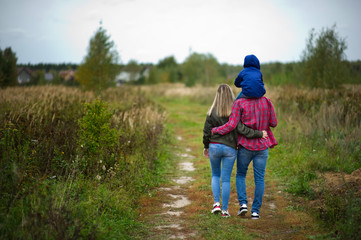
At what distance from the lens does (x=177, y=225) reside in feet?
14.6

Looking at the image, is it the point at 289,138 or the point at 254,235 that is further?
the point at 289,138

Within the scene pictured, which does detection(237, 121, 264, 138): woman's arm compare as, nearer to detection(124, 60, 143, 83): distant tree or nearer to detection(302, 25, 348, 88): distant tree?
detection(302, 25, 348, 88): distant tree

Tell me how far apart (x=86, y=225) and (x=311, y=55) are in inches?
715

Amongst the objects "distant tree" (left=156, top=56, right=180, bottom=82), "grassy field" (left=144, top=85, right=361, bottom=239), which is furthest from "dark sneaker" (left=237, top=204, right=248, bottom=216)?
"distant tree" (left=156, top=56, right=180, bottom=82)

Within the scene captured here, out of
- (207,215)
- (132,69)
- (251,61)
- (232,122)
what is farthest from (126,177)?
(132,69)

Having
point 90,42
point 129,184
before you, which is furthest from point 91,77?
point 129,184

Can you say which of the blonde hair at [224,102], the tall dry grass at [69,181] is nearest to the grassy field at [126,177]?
the tall dry grass at [69,181]

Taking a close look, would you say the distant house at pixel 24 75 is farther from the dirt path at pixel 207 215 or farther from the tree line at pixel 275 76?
the dirt path at pixel 207 215

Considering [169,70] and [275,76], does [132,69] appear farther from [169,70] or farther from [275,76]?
[275,76]

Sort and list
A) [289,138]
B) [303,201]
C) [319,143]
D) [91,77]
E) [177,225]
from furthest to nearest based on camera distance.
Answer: [91,77] < [289,138] < [319,143] < [303,201] < [177,225]

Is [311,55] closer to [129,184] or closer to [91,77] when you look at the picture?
[91,77]

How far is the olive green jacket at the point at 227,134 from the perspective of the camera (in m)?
4.40

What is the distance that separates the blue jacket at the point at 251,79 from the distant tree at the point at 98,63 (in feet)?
61.9

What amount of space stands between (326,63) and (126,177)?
51.2 feet
